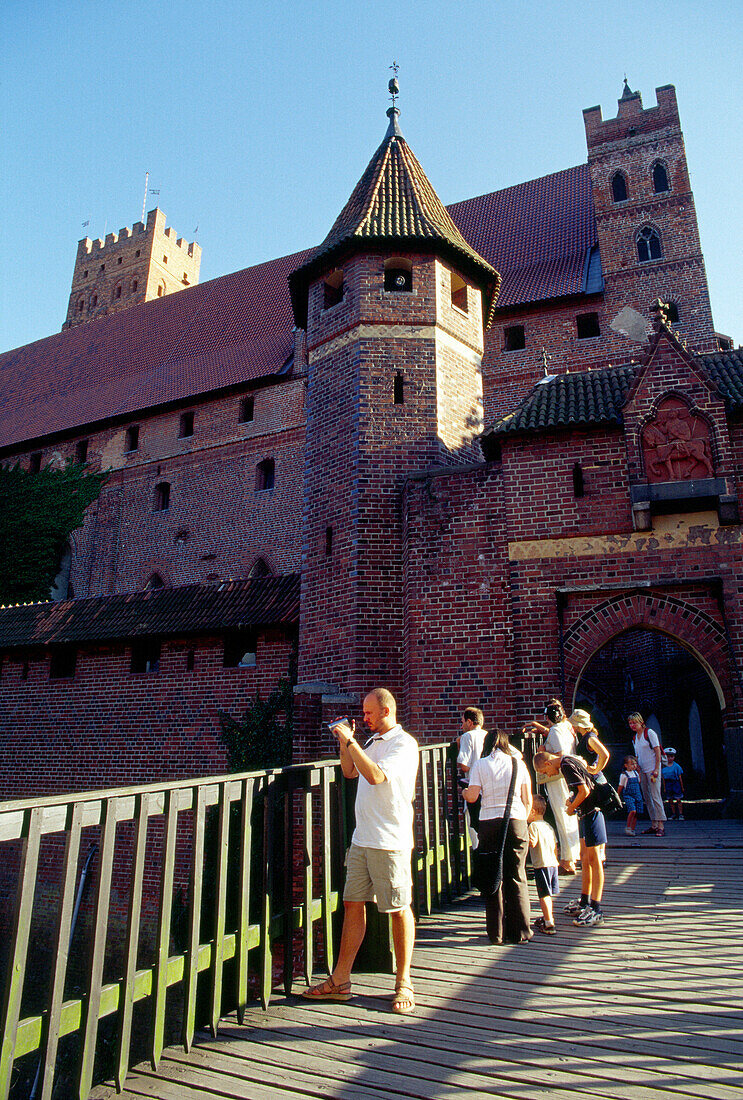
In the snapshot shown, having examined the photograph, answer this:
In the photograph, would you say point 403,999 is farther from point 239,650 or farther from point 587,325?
point 587,325

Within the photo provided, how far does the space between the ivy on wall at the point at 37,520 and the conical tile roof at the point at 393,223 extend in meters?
12.9

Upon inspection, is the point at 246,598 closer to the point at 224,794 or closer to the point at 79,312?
the point at 224,794

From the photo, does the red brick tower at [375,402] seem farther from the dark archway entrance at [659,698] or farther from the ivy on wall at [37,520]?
the ivy on wall at [37,520]

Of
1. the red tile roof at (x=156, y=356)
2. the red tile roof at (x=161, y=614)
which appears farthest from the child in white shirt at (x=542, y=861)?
the red tile roof at (x=156, y=356)

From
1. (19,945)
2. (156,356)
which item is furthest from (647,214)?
(19,945)

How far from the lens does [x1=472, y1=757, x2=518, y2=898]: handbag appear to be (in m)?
4.62

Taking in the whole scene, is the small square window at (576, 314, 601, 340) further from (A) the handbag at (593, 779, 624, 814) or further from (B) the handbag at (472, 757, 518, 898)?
(B) the handbag at (472, 757, 518, 898)

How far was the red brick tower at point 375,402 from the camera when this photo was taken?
10.6 metres

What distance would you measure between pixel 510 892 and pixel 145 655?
1020 cm

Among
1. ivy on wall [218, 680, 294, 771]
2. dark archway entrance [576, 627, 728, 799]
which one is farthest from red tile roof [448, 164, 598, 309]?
ivy on wall [218, 680, 294, 771]

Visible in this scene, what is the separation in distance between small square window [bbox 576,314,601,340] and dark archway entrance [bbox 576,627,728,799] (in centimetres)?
750

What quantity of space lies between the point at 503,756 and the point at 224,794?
199cm

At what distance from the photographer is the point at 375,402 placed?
1141 centimetres

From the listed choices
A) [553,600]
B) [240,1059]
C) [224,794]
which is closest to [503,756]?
[224,794]
